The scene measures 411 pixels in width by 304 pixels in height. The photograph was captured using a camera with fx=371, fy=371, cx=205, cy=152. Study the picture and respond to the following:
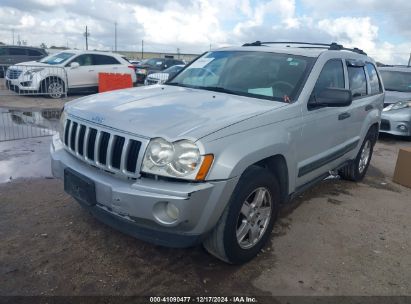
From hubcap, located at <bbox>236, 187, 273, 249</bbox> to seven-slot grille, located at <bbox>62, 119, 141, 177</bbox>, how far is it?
95cm

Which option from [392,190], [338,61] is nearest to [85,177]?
[338,61]

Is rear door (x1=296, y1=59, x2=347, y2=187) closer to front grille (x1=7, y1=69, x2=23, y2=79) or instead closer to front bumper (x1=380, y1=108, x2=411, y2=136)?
front bumper (x1=380, y1=108, x2=411, y2=136)

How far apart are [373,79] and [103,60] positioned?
34.4ft

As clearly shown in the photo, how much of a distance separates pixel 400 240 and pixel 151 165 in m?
2.76

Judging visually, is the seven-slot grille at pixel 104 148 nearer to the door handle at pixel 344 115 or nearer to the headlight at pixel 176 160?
the headlight at pixel 176 160

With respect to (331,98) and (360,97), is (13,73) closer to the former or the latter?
(360,97)

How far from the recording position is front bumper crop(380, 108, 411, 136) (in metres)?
8.58

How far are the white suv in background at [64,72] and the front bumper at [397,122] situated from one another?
9001 mm

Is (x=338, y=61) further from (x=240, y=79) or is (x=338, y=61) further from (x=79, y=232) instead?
(x=79, y=232)

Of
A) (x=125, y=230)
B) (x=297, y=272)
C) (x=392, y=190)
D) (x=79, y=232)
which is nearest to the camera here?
(x=125, y=230)

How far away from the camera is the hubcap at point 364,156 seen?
5453 mm

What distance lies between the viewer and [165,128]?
8.48 ft

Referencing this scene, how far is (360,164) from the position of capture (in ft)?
18.0

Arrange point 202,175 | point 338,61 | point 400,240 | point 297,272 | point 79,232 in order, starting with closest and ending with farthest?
point 202,175, point 297,272, point 79,232, point 400,240, point 338,61
